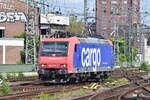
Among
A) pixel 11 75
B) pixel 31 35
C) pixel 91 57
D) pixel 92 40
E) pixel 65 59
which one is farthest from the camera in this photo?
pixel 31 35

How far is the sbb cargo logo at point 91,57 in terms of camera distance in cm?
2861

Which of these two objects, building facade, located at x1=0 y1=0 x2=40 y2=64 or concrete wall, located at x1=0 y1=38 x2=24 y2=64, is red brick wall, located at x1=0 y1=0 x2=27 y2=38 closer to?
building facade, located at x1=0 y1=0 x2=40 y2=64

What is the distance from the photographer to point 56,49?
26.5 meters

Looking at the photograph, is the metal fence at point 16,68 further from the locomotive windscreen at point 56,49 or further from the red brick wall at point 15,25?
the red brick wall at point 15,25

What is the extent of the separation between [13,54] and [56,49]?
Answer: 122 feet

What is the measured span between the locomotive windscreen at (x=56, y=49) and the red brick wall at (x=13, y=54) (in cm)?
3585

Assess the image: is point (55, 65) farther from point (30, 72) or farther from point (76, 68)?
point (30, 72)

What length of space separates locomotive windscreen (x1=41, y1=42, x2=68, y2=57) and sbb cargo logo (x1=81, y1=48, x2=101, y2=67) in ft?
6.95

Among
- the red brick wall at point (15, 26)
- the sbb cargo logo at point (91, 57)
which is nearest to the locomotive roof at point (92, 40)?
the sbb cargo logo at point (91, 57)

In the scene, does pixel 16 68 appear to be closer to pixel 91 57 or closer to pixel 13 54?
pixel 91 57

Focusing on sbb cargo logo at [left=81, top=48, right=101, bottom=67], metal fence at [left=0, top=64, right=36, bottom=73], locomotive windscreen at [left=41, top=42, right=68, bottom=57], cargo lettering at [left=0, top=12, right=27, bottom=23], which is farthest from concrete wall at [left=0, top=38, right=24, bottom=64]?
locomotive windscreen at [left=41, top=42, right=68, bottom=57]

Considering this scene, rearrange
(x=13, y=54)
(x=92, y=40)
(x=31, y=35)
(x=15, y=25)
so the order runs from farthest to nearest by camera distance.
→ (x=15, y=25), (x=13, y=54), (x=31, y=35), (x=92, y=40)

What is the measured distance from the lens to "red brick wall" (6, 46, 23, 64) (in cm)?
6191

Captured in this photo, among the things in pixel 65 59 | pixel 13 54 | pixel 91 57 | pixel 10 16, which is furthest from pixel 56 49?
pixel 10 16
